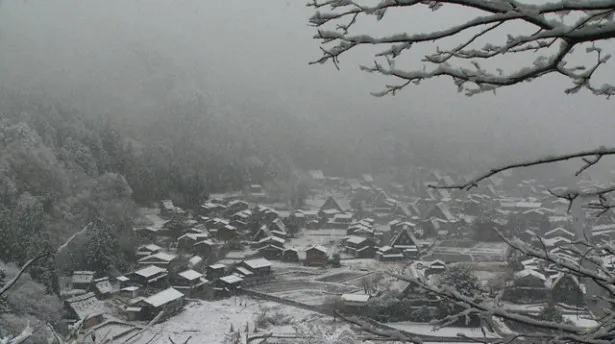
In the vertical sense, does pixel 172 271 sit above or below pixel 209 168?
below

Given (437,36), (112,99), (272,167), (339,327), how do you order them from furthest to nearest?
(112,99), (272,167), (339,327), (437,36)

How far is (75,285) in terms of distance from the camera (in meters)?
17.4

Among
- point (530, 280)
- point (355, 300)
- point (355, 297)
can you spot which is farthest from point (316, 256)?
point (530, 280)

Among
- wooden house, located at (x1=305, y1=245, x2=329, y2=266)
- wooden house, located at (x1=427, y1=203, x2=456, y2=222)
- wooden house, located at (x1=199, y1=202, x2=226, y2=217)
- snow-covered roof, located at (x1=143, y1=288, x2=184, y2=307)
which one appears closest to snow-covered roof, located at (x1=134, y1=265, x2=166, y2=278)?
snow-covered roof, located at (x1=143, y1=288, x2=184, y2=307)

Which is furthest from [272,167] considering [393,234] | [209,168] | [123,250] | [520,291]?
[520,291]

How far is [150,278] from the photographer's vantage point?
18562mm

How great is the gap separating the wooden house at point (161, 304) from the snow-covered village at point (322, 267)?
4cm

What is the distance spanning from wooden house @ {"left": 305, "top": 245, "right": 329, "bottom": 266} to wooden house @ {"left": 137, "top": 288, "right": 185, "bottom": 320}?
22.5 feet

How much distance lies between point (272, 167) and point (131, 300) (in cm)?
2059

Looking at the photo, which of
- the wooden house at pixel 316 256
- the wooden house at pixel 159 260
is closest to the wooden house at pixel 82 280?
the wooden house at pixel 159 260

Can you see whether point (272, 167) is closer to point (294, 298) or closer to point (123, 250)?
point (123, 250)

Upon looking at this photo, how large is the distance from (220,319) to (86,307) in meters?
4.63

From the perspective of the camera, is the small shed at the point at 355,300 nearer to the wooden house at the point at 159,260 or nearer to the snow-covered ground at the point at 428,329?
the snow-covered ground at the point at 428,329

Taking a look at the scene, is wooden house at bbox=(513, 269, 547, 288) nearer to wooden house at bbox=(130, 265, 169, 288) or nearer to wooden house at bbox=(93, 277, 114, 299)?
wooden house at bbox=(130, 265, 169, 288)
